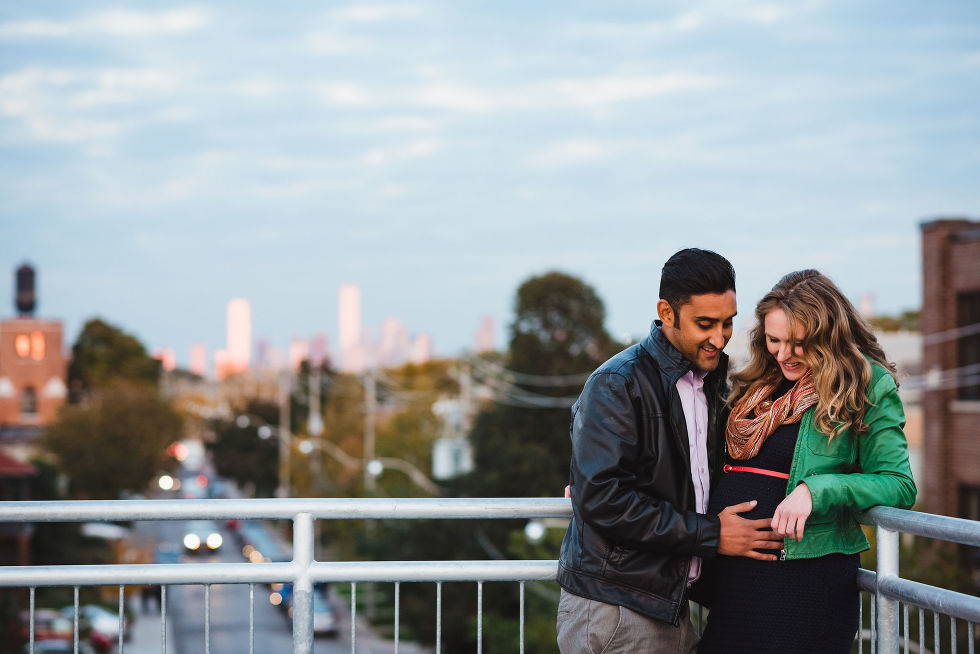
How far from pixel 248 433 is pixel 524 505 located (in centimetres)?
7098

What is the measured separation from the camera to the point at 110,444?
6169 cm

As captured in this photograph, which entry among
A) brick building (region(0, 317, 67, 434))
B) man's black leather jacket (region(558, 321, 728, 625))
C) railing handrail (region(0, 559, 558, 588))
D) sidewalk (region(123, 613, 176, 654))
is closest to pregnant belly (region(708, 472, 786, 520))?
man's black leather jacket (region(558, 321, 728, 625))

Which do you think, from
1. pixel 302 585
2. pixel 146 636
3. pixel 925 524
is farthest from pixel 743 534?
pixel 146 636

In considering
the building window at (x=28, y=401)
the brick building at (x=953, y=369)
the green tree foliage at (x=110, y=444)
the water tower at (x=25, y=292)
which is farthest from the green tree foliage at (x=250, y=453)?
the brick building at (x=953, y=369)

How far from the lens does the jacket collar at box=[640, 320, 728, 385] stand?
3172 mm

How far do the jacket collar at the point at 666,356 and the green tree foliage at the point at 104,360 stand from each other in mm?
Answer: 94775

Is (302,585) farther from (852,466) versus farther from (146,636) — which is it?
(146,636)

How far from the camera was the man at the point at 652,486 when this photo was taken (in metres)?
3.03

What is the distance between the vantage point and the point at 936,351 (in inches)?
958

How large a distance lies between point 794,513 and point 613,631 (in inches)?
24.8

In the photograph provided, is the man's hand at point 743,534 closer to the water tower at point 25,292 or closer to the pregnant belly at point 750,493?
the pregnant belly at point 750,493


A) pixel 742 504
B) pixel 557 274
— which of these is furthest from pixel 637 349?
pixel 557 274

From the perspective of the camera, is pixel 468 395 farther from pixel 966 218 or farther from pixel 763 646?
pixel 763 646

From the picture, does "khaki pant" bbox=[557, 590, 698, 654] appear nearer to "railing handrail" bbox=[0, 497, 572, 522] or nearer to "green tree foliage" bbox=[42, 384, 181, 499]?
"railing handrail" bbox=[0, 497, 572, 522]
